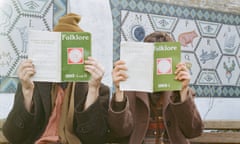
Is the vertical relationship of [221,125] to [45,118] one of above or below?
below

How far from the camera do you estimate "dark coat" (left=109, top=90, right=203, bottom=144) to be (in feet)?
7.79

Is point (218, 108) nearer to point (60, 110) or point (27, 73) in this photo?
point (60, 110)

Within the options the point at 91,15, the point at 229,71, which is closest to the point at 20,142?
the point at 91,15

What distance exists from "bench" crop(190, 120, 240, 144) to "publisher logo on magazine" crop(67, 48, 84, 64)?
1.13 metres

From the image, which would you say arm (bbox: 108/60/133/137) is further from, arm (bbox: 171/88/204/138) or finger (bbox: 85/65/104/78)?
arm (bbox: 171/88/204/138)

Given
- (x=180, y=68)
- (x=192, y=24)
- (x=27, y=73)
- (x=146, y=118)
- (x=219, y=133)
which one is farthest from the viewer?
(x=192, y=24)

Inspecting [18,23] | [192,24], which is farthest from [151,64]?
[192,24]

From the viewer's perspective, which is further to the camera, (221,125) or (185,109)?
(221,125)

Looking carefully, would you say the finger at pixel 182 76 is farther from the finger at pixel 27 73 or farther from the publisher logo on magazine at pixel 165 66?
the finger at pixel 27 73

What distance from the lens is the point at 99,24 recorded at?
3455mm

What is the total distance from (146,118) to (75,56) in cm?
54

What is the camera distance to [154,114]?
2586 millimetres

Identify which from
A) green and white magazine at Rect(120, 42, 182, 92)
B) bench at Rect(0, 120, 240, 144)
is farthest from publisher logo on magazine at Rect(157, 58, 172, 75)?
bench at Rect(0, 120, 240, 144)

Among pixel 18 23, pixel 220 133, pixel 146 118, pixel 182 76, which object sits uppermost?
pixel 18 23
